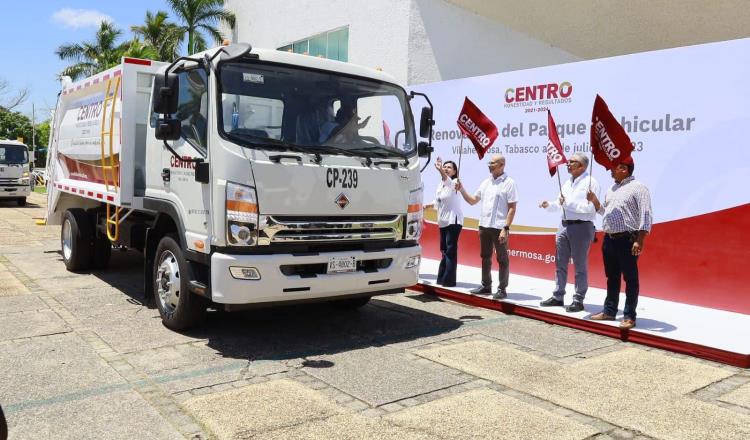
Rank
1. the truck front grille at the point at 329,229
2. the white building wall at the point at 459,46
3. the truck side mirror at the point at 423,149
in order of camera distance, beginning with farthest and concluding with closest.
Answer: the white building wall at the point at 459,46
the truck side mirror at the point at 423,149
the truck front grille at the point at 329,229

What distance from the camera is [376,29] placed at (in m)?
15.7

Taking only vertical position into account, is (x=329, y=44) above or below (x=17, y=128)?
below

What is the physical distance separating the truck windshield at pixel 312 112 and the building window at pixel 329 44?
1057cm

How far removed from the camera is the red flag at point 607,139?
6.39 m

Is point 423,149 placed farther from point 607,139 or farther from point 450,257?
point 450,257

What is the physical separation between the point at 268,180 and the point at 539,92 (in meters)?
5.26

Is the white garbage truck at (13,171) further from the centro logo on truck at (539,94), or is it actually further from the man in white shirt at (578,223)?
the man in white shirt at (578,223)

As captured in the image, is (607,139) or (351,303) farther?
(351,303)

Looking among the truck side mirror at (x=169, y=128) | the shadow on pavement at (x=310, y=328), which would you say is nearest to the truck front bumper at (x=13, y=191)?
the shadow on pavement at (x=310, y=328)

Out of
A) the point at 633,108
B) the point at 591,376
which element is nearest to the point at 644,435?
the point at 591,376

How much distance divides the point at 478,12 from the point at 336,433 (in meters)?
14.1

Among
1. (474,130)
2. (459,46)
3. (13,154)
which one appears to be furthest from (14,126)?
(474,130)

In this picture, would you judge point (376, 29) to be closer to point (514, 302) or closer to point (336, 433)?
point (514, 302)

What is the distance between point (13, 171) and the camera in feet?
72.7
